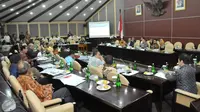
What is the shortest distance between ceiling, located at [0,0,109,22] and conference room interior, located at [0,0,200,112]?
7 centimetres

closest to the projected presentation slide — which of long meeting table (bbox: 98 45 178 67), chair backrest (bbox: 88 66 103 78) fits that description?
long meeting table (bbox: 98 45 178 67)

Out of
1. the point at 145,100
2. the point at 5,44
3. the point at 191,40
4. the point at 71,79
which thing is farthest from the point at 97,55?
the point at 5,44

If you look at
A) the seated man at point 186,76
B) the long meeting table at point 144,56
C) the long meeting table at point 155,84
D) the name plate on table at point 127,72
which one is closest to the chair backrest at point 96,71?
the name plate on table at point 127,72

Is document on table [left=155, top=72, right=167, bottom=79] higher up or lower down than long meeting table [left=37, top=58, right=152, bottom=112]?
higher up

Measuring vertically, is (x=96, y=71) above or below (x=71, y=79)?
above

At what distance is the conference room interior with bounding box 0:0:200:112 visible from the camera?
228 centimetres

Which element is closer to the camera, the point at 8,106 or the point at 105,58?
the point at 8,106

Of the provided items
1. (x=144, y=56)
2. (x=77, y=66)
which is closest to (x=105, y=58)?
(x=77, y=66)

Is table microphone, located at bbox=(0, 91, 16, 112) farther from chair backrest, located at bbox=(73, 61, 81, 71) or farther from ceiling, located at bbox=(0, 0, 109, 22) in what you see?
ceiling, located at bbox=(0, 0, 109, 22)

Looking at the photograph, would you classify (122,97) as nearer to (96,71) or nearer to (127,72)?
(96,71)

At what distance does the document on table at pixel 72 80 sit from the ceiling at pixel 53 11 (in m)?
8.24

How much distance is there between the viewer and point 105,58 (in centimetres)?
427

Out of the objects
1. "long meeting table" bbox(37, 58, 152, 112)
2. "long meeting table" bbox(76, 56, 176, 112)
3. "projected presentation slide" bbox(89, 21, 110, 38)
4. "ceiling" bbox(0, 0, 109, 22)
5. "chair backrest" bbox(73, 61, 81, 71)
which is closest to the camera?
"long meeting table" bbox(37, 58, 152, 112)

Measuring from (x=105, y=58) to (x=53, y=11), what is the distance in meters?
9.64
